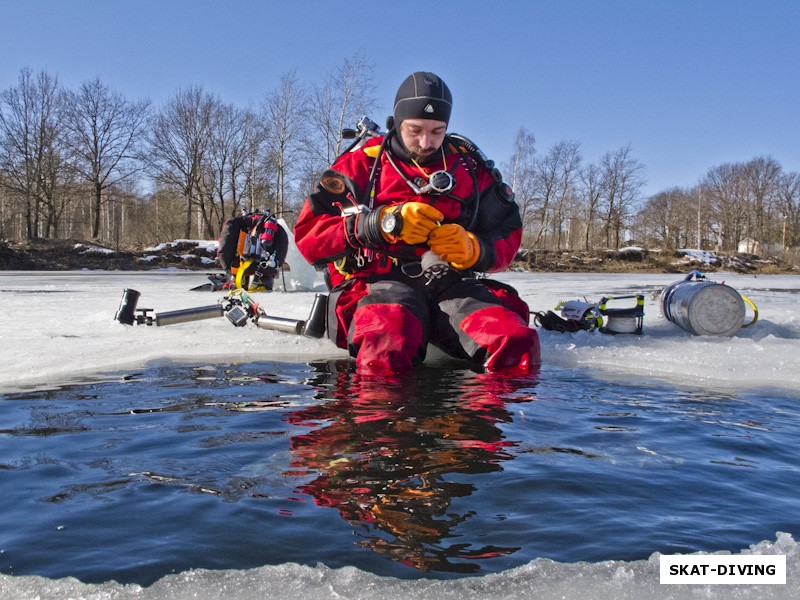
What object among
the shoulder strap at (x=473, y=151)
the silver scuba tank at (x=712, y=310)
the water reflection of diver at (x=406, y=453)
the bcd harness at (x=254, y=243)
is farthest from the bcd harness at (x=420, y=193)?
the bcd harness at (x=254, y=243)

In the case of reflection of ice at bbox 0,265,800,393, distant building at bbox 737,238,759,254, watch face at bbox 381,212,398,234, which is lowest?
reflection of ice at bbox 0,265,800,393

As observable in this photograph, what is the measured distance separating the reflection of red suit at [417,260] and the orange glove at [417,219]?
238 mm

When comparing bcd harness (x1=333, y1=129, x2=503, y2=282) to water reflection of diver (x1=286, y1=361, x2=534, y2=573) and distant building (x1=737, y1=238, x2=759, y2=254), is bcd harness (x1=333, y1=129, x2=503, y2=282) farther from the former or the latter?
distant building (x1=737, y1=238, x2=759, y2=254)

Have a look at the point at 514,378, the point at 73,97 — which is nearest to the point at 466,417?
the point at 514,378

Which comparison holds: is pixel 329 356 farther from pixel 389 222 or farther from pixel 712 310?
pixel 712 310

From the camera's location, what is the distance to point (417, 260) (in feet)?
13.8

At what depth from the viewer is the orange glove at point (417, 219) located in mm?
3654

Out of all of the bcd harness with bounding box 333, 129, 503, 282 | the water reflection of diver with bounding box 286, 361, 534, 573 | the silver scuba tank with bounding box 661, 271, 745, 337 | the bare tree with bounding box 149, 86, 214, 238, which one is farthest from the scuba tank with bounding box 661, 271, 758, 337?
the bare tree with bounding box 149, 86, 214, 238

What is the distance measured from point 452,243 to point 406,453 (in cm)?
190

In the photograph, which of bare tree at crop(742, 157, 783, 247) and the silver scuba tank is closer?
the silver scuba tank

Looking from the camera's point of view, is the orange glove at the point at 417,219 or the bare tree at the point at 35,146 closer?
the orange glove at the point at 417,219

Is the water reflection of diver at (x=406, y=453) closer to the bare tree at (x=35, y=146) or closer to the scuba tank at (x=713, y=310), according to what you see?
the scuba tank at (x=713, y=310)

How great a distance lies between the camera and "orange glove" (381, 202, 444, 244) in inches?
144

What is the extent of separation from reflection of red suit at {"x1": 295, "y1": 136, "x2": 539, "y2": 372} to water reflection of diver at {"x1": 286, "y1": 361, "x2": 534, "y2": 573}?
1.18 ft
